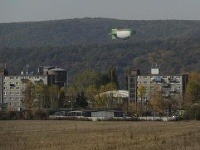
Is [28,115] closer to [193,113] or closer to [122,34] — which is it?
[193,113]

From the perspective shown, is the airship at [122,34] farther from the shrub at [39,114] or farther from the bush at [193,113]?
the shrub at [39,114]

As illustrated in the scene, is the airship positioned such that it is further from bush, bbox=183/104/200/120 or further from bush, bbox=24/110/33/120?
bush, bbox=24/110/33/120

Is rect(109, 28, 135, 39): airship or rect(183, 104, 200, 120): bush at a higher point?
rect(109, 28, 135, 39): airship

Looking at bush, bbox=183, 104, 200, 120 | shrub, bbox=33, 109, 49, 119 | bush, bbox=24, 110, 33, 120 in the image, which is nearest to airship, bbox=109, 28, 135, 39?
bush, bbox=183, 104, 200, 120

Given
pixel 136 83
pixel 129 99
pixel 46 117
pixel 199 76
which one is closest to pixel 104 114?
→ pixel 46 117

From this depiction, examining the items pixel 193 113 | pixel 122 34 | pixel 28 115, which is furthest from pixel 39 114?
pixel 122 34

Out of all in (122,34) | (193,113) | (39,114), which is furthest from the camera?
(39,114)

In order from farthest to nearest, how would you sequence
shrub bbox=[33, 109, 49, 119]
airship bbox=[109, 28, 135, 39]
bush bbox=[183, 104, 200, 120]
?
shrub bbox=[33, 109, 49, 119], bush bbox=[183, 104, 200, 120], airship bbox=[109, 28, 135, 39]

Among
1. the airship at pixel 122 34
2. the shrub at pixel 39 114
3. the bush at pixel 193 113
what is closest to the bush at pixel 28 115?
the shrub at pixel 39 114

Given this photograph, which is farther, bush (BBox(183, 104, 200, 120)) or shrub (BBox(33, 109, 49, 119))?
shrub (BBox(33, 109, 49, 119))

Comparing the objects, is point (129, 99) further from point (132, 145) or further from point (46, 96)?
point (132, 145)

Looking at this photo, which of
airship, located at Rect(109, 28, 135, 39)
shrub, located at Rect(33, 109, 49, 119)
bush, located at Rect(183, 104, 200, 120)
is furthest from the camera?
shrub, located at Rect(33, 109, 49, 119)
